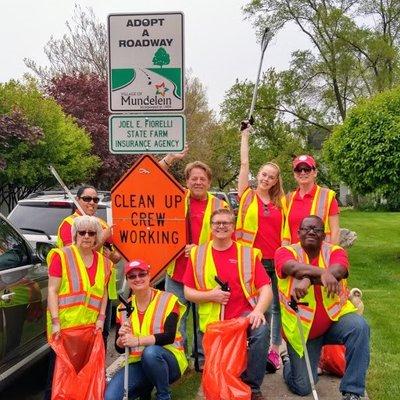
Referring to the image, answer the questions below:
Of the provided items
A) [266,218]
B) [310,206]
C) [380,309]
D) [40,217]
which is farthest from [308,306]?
[40,217]

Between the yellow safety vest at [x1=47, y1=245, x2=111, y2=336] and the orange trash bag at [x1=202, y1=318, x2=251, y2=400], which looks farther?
the yellow safety vest at [x1=47, y1=245, x2=111, y2=336]

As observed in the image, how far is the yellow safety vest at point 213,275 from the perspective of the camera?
459 cm

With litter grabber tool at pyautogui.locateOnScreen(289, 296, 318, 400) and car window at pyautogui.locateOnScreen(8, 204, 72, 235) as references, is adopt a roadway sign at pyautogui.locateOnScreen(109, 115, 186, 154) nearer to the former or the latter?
litter grabber tool at pyautogui.locateOnScreen(289, 296, 318, 400)

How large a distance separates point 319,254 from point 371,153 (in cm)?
851

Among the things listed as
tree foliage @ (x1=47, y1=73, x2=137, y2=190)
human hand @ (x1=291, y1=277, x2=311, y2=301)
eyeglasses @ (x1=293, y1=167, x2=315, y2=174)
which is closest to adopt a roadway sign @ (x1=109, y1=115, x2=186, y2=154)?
eyeglasses @ (x1=293, y1=167, x2=315, y2=174)

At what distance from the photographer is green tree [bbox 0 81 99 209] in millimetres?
16891

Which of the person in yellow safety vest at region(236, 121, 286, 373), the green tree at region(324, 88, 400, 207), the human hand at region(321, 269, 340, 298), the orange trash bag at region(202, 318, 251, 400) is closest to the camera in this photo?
the orange trash bag at region(202, 318, 251, 400)

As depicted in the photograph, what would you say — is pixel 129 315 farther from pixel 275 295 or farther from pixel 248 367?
pixel 275 295

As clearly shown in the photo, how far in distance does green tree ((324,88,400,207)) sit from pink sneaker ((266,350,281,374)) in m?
7.80

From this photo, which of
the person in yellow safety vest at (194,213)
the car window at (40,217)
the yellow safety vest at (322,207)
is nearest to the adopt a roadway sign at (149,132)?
the person in yellow safety vest at (194,213)

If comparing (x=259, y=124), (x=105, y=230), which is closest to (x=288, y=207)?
(x=105, y=230)

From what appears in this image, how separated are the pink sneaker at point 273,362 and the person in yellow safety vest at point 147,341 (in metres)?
1.00

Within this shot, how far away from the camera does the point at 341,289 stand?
4.52 meters

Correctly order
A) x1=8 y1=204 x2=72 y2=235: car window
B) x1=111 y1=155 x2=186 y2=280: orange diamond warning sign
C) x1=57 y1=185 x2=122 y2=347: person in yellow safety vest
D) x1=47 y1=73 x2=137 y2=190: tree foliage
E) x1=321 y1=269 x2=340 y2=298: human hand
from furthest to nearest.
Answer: x1=47 y1=73 x2=137 y2=190: tree foliage, x1=8 y1=204 x2=72 y2=235: car window, x1=111 y1=155 x2=186 y2=280: orange diamond warning sign, x1=57 y1=185 x2=122 y2=347: person in yellow safety vest, x1=321 y1=269 x2=340 y2=298: human hand
